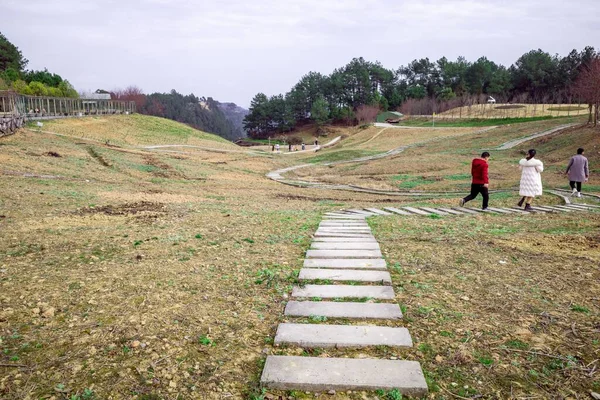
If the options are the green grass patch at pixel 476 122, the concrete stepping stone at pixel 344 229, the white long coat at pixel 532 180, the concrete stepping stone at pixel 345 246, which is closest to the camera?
the concrete stepping stone at pixel 345 246

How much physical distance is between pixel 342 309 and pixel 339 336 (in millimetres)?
587

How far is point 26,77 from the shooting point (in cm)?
6688

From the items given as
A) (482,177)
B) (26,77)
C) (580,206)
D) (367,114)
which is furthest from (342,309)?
(367,114)

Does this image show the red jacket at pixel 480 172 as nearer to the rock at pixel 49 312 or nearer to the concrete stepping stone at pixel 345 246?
the concrete stepping stone at pixel 345 246

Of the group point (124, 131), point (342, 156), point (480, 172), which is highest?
point (124, 131)

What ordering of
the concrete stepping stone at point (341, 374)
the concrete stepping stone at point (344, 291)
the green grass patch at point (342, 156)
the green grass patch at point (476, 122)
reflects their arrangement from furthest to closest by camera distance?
the green grass patch at point (476, 122), the green grass patch at point (342, 156), the concrete stepping stone at point (344, 291), the concrete stepping stone at point (341, 374)

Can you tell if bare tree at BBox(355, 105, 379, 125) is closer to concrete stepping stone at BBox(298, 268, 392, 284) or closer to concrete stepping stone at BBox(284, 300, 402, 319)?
concrete stepping stone at BBox(298, 268, 392, 284)

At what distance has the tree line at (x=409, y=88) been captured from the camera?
78.2m

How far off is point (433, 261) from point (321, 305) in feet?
8.18

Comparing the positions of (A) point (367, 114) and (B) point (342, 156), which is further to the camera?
(A) point (367, 114)

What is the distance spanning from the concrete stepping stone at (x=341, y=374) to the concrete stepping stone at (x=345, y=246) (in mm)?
3373

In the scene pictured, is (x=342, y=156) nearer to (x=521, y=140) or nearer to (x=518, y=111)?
(x=521, y=140)

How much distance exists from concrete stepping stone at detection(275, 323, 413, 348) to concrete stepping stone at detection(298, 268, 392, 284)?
1279 millimetres

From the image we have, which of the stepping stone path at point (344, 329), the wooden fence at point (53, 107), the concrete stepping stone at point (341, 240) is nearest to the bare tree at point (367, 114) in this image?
the wooden fence at point (53, 107)
